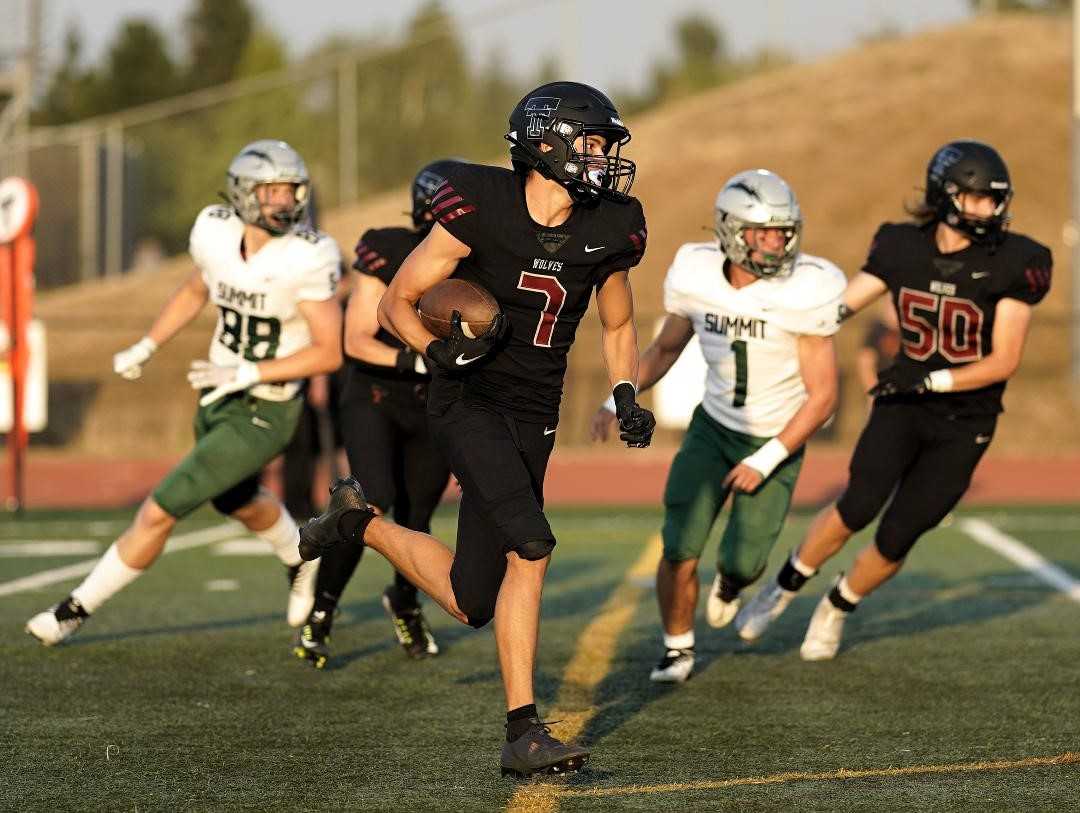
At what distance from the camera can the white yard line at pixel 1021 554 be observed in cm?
874

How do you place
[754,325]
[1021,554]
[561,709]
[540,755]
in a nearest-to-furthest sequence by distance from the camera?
1. [540,755]
2. [561,709]
3. [754,325]
4. [1021,554]

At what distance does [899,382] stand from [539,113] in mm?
2147

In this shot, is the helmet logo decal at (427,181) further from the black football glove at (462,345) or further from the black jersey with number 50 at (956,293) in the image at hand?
the black football glove at (462,345)

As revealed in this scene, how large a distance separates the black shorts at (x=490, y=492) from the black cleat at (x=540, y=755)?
0.47m

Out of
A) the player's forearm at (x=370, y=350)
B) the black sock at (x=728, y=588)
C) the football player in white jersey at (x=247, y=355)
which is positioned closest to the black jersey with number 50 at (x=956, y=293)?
the black sock at (x=728, y=588)

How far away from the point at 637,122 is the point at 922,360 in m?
32.7

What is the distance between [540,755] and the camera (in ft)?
14.7

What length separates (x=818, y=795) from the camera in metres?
4.40

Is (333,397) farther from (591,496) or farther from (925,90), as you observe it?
(925,90)

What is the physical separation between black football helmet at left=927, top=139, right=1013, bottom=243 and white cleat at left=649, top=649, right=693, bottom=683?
1780mm

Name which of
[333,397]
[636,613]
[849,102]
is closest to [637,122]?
[849,102]

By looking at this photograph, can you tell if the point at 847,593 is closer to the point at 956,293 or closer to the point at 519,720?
the point at 956,293

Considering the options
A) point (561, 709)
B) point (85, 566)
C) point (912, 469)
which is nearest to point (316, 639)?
point (561, 709)

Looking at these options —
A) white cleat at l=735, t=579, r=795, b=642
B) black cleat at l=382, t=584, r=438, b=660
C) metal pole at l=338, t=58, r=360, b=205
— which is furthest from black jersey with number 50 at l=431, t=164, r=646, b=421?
metal pole at l=338, t=58, r=360, b=205
